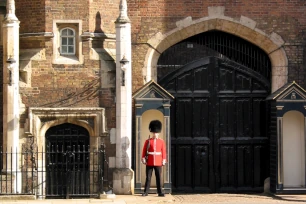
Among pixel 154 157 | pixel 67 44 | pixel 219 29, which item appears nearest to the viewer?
pixel 154 157

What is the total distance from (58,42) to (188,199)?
192 inches

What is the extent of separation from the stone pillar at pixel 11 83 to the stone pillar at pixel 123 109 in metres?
2.36

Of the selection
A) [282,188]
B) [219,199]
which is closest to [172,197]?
[219,199]

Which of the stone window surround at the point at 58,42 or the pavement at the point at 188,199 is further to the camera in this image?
the stone window surround at the point at 58,42

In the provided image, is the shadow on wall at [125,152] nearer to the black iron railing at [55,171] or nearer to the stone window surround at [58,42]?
the black iron railing at [55,171]

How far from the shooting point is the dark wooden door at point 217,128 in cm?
2441

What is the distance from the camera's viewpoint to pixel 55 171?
909 inches

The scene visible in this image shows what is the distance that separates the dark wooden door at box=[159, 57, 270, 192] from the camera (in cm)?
2441

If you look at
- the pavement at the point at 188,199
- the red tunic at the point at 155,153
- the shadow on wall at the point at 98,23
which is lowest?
the pavement at the point at 188,199

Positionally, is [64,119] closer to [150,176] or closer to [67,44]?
[67,44]

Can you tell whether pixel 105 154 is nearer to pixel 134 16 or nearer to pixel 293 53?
pixel 134 16

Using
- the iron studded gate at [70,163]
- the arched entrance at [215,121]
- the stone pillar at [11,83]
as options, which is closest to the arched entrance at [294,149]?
the arched entrance at [215,121]

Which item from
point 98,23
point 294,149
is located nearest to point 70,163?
point 98,23

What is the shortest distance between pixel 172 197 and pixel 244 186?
2.73m
